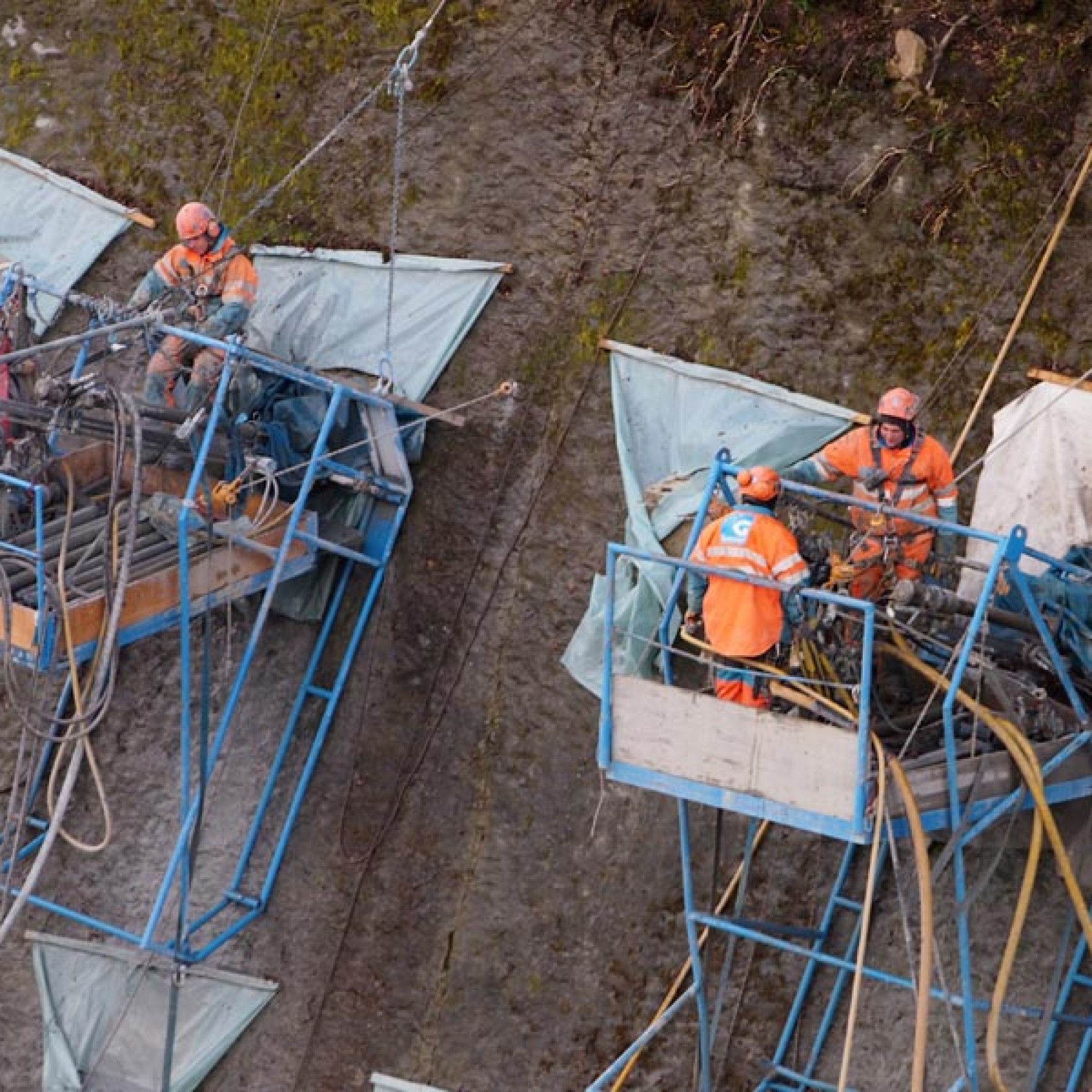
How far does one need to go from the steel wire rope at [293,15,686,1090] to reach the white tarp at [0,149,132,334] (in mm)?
3399

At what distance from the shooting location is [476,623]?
14672 mm

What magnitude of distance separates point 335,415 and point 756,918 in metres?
3.86

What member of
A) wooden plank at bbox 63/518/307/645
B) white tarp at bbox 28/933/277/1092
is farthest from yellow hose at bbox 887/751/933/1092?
white tarp at bbox 28/933/277/1092

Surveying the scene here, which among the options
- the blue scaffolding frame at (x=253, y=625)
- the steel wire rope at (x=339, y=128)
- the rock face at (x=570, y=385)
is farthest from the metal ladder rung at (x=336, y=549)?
the steel wire rope at (x=339, y=128)

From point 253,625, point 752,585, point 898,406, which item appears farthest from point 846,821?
point 253,625

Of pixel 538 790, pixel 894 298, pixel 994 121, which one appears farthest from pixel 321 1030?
pixel 994 121

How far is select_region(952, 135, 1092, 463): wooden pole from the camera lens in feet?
45.4

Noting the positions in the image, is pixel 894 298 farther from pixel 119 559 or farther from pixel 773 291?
pixel 119 559

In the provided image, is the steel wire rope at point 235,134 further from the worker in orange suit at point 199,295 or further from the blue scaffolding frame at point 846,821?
the blue scaffolding frame at point 846,821

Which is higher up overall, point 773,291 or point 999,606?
point 773,291

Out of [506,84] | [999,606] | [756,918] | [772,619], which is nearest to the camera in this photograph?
[772,619]

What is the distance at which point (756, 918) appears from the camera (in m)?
13.7

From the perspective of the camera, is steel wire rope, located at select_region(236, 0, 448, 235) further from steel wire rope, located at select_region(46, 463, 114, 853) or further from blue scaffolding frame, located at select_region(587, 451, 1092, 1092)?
blue scaffolding frame, located at select_region(587, 451, 1092, 1092)

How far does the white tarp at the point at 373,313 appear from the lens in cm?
1498
